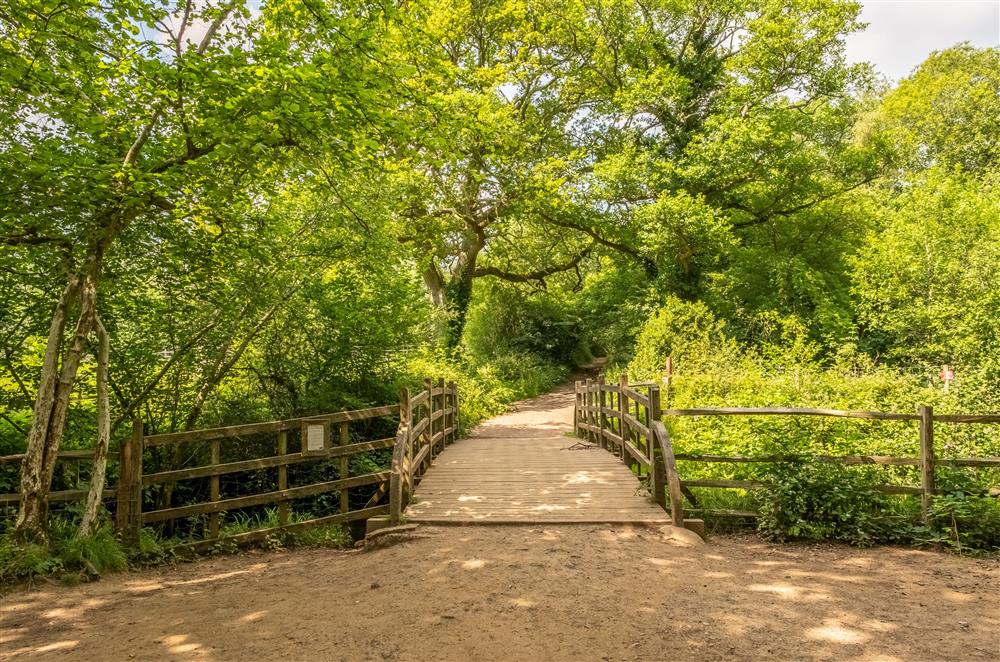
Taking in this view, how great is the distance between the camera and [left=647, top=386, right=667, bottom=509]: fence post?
6.72 metres

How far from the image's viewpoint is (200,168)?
5.87m

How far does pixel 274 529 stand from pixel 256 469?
1.02 meters

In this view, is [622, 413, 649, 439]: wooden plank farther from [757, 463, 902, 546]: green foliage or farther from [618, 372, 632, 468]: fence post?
[757, 463, 902, 546]: green foliage

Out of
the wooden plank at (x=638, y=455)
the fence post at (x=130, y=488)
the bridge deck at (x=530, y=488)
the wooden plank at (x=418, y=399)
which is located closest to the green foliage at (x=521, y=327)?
the bridge deck at (x=530, y=488)

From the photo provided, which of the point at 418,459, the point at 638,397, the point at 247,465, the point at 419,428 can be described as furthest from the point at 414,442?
the point at 638,397

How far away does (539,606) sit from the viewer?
4.25 m

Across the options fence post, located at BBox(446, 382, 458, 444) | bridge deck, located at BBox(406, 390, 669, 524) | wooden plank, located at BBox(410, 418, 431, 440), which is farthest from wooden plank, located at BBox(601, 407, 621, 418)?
fence post, located at BBox(446, 382, 458, 444)

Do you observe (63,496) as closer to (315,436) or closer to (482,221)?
(315,436)

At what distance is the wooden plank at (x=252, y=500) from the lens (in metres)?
6.12

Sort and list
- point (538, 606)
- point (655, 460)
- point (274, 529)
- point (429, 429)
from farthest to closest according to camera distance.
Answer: point (429, 429) < point (655, 460) < point (274, 529) < point (538, 606)

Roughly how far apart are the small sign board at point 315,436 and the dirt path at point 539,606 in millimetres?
1382

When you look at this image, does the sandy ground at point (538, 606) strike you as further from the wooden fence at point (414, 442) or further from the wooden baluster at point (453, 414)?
the wooden baluster at point (453, 414)

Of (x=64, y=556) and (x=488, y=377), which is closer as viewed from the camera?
(x=64, y=556)

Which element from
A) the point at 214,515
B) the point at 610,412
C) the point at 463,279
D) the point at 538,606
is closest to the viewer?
the point at 538,606
